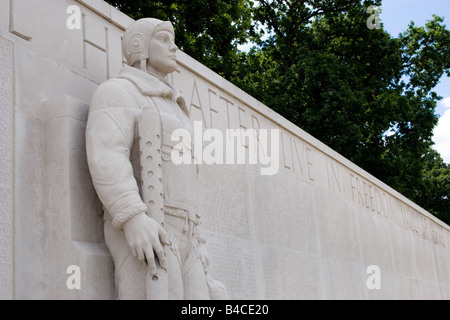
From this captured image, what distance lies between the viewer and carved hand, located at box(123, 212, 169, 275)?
4855 mm

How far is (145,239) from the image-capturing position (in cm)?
486

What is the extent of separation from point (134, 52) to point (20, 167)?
1.57m

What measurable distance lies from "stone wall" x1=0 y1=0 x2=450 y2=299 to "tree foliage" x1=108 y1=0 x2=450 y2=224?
4.12 metres

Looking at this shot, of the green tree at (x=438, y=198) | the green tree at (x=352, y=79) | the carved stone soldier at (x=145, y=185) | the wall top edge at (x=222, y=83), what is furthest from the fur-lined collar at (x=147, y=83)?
the green tree at (x=438, y=198)

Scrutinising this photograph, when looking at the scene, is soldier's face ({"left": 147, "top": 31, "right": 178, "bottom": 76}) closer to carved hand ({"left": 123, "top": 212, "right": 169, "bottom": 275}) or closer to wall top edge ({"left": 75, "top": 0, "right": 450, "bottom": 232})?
wall top edge ({"left": 75, "top": 0, "right": 450, "bottom": 232})

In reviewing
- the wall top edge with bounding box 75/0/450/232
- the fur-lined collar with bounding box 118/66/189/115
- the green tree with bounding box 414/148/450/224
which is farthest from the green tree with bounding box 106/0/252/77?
the green tree with bounding box 414/148/450/224

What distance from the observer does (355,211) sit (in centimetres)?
1290

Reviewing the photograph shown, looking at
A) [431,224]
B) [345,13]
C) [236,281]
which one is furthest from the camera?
[345,13]

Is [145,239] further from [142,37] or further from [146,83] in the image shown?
[142,37]

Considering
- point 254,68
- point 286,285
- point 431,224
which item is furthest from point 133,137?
point 254,68

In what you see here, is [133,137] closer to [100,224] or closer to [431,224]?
[100,224]

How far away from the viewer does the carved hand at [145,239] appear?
486 cm

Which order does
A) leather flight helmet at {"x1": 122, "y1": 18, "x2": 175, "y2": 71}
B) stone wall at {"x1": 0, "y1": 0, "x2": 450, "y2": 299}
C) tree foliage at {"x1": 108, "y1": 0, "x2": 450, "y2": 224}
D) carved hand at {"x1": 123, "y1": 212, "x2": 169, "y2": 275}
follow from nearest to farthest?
carved hand at {"x1": 123, "y1": 212, "x2": 169, "y2": 275}
stone wall at {"x1": 0, "y1": 0, "x2": 450, "y2": 299}
leather flight helmet at {"x1": 122, "y1": 18, "x2": 175, "y2": 71}
tree foliage at {"x1": 108, "y1": 0, "x2": 450, "y2": 224}

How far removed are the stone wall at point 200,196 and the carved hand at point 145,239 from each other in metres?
0.42
